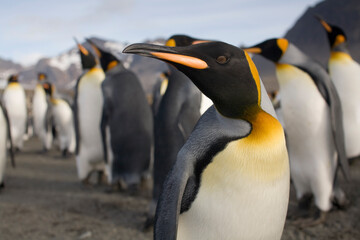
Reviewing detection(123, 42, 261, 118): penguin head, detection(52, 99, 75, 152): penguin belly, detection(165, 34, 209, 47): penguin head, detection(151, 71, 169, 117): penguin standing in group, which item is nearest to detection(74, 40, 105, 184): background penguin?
detection(151, 71, 169, 117): penguin standing in group

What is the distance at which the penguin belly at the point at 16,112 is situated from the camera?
8.43m

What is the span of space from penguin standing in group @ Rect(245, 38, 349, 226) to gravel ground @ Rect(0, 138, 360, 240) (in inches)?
7.4

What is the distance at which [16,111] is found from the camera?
850 cm

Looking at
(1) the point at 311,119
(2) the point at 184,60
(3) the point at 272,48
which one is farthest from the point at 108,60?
(2) the point at 184,60

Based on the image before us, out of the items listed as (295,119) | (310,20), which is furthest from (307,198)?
(310,20)

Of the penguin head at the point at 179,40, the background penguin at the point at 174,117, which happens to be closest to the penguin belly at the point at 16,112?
the background penguin at the point at 174,117

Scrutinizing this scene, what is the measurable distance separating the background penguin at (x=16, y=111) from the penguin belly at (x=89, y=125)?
13.7 feet

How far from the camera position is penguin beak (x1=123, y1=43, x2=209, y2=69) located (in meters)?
1.23

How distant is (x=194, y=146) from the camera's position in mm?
1496

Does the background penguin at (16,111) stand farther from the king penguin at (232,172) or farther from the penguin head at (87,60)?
the king penguin at (232,172)

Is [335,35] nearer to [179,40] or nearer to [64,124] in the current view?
[179,40]

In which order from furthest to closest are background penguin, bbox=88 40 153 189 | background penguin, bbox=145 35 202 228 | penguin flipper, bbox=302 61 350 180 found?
background penguin, bbox=88 40 153 189 < penguin flipper, bbox=302 61 350 180 < background penguin, bbox=145 35 202 228

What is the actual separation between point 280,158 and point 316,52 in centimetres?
5290

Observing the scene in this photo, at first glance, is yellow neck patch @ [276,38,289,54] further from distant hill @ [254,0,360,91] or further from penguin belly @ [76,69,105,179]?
distant hill @ [254,0,360,91]
